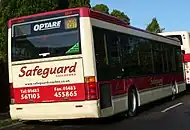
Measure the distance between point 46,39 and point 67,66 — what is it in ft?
3.25

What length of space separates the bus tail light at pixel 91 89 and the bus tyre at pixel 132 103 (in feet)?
8.95

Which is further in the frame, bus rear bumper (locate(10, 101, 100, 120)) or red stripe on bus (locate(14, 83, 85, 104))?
red stripe on bus (locate(14, 83, 85, 104))

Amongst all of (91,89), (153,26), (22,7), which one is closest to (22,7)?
(22,7)

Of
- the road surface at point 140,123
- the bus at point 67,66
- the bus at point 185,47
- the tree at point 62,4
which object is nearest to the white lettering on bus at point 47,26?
the bus at point 67,66

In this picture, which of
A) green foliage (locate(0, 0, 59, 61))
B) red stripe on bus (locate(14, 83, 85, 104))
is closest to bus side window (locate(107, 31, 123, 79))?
red stripe on bus (locate(14, 83, 85, 104))

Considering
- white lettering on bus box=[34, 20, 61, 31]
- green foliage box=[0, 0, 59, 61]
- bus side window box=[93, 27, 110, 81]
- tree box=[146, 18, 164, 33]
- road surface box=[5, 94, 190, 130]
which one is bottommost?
road surface box=[5, 94, 190, 130]

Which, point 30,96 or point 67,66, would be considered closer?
point 67,66

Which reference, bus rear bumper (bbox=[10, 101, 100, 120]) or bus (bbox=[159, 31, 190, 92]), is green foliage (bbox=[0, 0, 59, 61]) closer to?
bus rear bumper (bbox=[10, 101, 100, 120])

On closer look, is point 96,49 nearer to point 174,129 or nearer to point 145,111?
point 174,129

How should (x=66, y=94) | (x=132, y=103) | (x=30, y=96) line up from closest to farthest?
(x=66, y=94)
(x=30, y=96)
(x=132, y=103)

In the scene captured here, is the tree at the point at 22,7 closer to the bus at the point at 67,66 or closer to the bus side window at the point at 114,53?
the bus at the point at 67,66

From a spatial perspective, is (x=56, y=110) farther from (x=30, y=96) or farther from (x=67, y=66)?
(x=67, y=66)

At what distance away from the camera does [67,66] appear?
1230cm

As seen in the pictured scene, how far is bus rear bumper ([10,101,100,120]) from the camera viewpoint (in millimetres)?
11844
